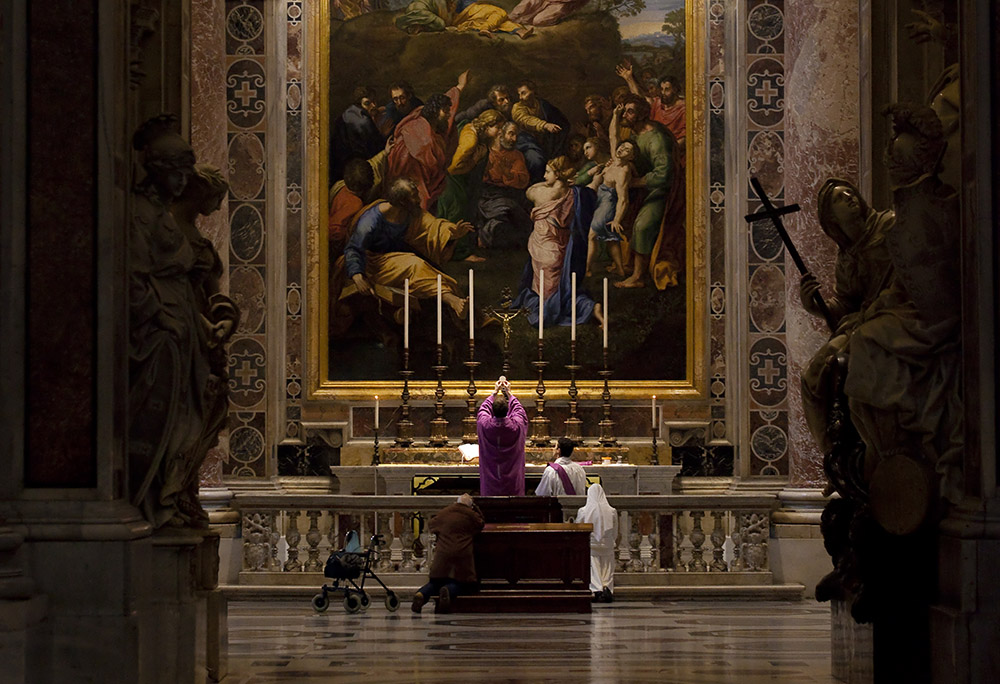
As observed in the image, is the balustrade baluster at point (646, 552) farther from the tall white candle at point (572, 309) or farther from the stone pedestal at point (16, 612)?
the stone pedestal at point (16, 612)

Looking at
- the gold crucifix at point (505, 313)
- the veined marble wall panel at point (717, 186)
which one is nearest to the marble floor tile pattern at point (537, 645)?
the veined marble wall panel at point (717, 186)

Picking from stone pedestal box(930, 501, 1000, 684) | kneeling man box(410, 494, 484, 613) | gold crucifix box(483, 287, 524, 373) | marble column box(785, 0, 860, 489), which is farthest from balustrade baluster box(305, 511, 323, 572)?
stone pedestal box(930, 501, 1000, 684)

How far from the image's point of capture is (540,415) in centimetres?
1820

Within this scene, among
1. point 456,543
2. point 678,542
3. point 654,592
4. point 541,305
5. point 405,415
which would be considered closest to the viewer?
point 456,543

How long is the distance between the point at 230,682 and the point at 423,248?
1019 cm

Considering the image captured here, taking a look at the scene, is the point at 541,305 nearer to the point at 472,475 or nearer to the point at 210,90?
the point at 472,475

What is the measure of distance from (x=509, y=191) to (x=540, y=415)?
111 inches

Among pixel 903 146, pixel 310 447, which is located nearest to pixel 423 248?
pixel 310 447

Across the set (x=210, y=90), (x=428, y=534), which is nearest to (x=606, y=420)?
(x=428, y=534)

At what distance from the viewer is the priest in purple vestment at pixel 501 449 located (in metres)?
15.7

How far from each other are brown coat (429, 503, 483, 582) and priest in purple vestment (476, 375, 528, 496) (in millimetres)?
2309

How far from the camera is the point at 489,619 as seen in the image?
42.4 ft

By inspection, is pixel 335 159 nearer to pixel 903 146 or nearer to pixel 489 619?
pixel 489 619

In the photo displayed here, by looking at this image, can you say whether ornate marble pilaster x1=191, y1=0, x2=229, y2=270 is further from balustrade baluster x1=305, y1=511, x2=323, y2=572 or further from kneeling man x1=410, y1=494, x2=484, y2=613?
kneeling man x1=410, y1=494, x2=484, y2=613
